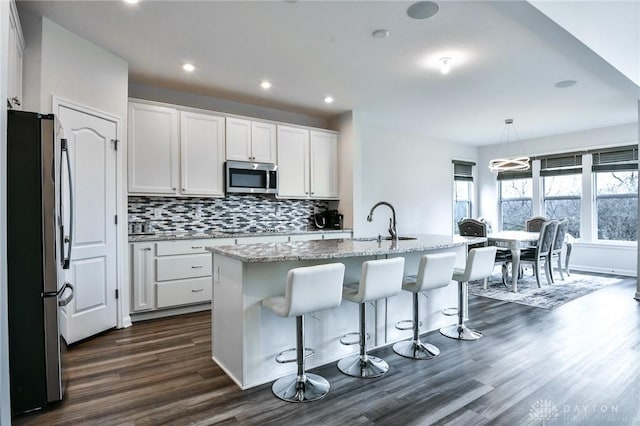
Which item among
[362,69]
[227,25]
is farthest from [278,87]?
[227,25]

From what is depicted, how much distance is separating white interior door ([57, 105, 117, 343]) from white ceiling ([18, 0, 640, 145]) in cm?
80

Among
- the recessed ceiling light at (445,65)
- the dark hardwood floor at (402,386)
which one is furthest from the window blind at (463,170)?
the dark hardwood floor at (402,386)

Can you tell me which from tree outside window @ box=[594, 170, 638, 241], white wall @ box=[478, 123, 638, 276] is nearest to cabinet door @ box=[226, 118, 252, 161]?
white wall @ box=[478, 123, 638, 276]

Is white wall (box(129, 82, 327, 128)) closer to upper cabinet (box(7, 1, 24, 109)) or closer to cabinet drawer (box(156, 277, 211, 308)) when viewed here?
upper cabinet (box(7, 1, 24, 109))

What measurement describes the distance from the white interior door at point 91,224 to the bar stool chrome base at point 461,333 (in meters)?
3.26

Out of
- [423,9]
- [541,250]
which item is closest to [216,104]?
[423,9]

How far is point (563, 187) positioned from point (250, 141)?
621cm

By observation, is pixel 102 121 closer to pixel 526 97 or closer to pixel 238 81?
pixel 238 81

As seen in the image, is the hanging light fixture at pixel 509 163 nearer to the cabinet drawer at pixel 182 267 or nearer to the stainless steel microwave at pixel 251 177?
the stainless steel microwave at pixel 251 177

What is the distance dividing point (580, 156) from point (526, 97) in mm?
3006

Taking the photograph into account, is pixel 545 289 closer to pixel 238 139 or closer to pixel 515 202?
pixel 515 202

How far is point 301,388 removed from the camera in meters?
2.26

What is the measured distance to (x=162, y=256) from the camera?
3.83 metres

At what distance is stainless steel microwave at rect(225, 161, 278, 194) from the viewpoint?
4.48 metres
